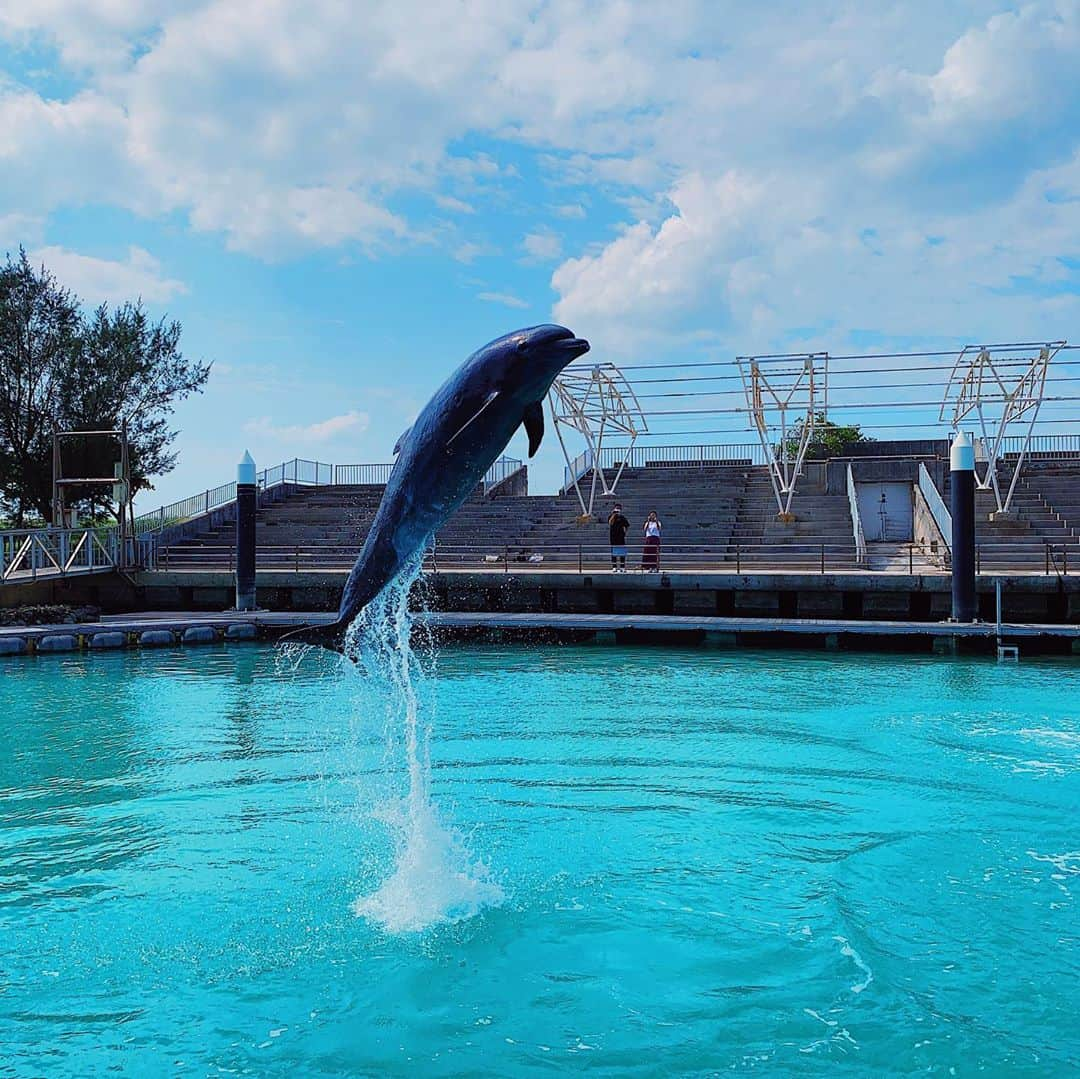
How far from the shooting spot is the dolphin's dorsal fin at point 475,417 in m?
5.25

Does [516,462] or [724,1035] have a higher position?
[516,462]

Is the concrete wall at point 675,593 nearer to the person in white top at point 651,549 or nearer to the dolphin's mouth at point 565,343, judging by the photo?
the person in white top at point 651,549

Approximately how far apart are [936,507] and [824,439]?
1114 cm

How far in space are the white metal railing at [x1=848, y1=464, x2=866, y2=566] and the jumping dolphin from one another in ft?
62.8

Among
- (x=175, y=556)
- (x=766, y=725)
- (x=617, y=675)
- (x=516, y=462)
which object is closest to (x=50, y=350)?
Result: (x=175, y=556)

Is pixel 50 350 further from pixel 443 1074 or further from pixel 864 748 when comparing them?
pixel 443 1074

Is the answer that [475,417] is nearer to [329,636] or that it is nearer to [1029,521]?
[329,636]

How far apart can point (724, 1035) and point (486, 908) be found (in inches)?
80.6

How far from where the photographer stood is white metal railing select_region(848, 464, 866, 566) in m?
23.6

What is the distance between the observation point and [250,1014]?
5672mm

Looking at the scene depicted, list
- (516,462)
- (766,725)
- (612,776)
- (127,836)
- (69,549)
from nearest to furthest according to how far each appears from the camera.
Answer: (127,836) → (612,776) → (766,725) → (69,549) → (516,462)

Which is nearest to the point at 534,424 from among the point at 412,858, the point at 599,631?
A: the point at 412,858

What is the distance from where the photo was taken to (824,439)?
35.3 m

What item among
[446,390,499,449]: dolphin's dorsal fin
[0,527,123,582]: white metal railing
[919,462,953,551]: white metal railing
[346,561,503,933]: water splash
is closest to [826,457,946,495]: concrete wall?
[919,462,953,551]: white metal railing
